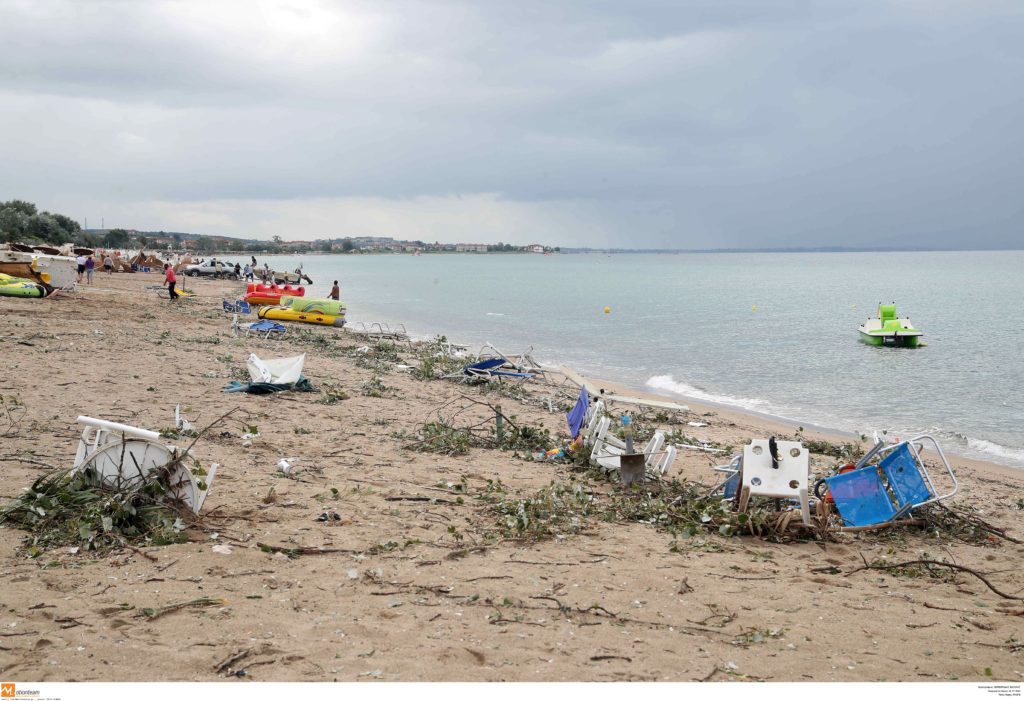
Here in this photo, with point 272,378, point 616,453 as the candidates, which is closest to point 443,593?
point 616,453

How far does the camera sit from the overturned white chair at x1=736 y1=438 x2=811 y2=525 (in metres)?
6.74

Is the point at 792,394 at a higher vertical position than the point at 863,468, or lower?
lower

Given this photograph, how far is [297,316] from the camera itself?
88.8 ft

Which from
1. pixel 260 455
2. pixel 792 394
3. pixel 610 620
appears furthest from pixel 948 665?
pixel 792 394

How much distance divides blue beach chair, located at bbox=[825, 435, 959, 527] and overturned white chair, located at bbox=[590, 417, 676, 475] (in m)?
1.69

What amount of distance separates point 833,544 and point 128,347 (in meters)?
13.2

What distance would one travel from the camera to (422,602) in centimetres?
481

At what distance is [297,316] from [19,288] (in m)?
8.25

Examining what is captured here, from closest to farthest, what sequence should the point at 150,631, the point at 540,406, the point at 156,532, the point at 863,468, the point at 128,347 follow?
1. the point at 150,631
2. the point at 156,532
3. the point at 863,468
4. the point at 540,406
5. the point at 128,347

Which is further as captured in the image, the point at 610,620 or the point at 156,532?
the point at 156,532

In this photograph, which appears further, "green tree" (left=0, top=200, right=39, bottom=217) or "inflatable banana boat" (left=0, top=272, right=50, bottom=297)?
"green tree" (left=0, top=200, right=39, bottom=217)

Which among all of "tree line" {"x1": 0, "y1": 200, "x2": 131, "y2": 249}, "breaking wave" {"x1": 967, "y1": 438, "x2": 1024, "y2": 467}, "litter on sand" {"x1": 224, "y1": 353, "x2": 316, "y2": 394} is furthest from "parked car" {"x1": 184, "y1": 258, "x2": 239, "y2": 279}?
"breaking wave" {"x1": 967, "y1": 438, "x2": 1024, "y2": 467}

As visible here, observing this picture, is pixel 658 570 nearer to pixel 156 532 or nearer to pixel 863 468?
pixel 863 468

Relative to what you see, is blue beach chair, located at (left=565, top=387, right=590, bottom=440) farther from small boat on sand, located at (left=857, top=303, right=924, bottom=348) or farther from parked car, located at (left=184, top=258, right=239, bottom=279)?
parked car, located at (left=184, top=258, right=239, bottom=279)
